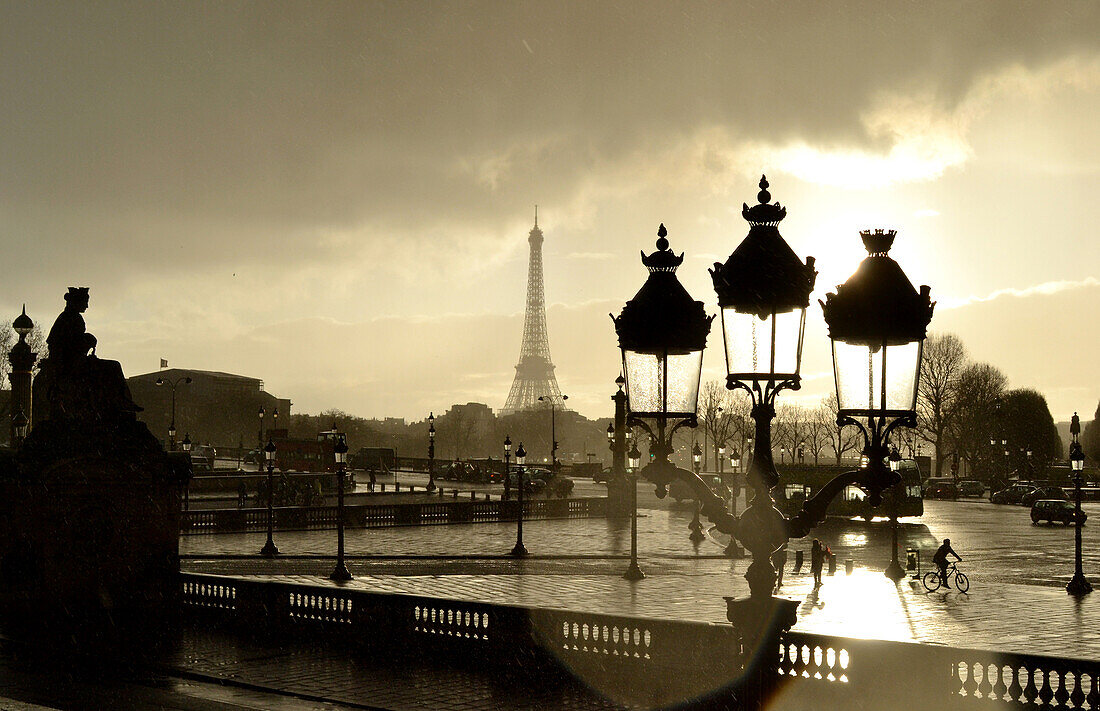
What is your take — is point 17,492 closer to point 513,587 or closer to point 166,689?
point 166,689

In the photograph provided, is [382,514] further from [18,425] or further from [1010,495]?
[1010,495]

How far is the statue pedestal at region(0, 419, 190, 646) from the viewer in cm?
2109

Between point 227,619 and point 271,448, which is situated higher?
point 271,448

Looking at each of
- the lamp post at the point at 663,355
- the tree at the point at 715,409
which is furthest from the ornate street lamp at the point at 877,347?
the tree at the point at 715,409

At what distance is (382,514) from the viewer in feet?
185

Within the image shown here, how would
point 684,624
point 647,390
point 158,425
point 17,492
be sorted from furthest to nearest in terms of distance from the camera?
point 158,425 < point 17,492 < point 684,624 < point 647,390

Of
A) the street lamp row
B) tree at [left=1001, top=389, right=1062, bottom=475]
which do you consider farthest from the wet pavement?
tree at [left=1001, top=389, right=1062, bottom=475]

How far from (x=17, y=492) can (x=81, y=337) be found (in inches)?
121

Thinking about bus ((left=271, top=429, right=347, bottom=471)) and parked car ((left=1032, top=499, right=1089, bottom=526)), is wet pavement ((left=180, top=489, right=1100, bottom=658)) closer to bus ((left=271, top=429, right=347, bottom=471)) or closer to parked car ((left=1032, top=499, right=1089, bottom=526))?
parked car ((left=1032, top=499, right=1089, bottom=526))

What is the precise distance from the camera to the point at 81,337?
21.8 m

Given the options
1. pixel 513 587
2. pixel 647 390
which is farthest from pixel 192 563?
pixel 647 390

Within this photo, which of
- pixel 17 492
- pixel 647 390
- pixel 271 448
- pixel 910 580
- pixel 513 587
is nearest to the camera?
pixel 647 390

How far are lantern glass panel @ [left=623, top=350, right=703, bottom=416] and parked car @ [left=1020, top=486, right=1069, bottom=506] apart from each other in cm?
7432

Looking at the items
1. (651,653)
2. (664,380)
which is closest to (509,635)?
(651,653)
